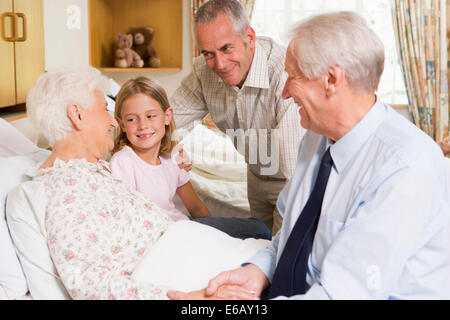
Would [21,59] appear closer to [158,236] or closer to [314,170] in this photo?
[158,236]

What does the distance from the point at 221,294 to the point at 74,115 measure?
0.73 metres

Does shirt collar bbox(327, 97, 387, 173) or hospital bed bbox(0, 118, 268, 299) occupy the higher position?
shirt collar bbox(327, 97, 387, 173)

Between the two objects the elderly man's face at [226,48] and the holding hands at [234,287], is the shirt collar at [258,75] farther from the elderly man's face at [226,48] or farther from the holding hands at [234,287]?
the holding hands at [234,287]

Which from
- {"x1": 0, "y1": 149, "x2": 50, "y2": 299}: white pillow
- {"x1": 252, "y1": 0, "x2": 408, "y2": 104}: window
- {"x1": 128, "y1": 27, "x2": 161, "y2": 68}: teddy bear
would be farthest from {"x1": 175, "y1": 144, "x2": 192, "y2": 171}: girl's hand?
{"x1": 252, "y1": 0, "x2": 408, "y2": 104}: window

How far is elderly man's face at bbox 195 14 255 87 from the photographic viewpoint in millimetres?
1930

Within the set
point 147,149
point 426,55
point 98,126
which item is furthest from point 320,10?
point 98,126

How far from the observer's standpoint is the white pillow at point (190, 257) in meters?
1.31

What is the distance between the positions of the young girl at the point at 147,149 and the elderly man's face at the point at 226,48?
0.26 metres

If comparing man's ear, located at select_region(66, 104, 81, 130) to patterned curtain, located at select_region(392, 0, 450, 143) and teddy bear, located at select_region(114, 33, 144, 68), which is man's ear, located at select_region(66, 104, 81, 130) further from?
patterned curtain, located at select_region(392, 0, 450, 143)

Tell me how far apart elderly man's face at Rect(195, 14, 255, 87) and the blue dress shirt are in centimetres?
94

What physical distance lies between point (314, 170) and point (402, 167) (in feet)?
1.00

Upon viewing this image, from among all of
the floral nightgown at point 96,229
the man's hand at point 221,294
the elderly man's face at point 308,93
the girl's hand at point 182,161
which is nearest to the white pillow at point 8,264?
the floral nightgown at point 96,229

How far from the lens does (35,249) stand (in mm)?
1337
